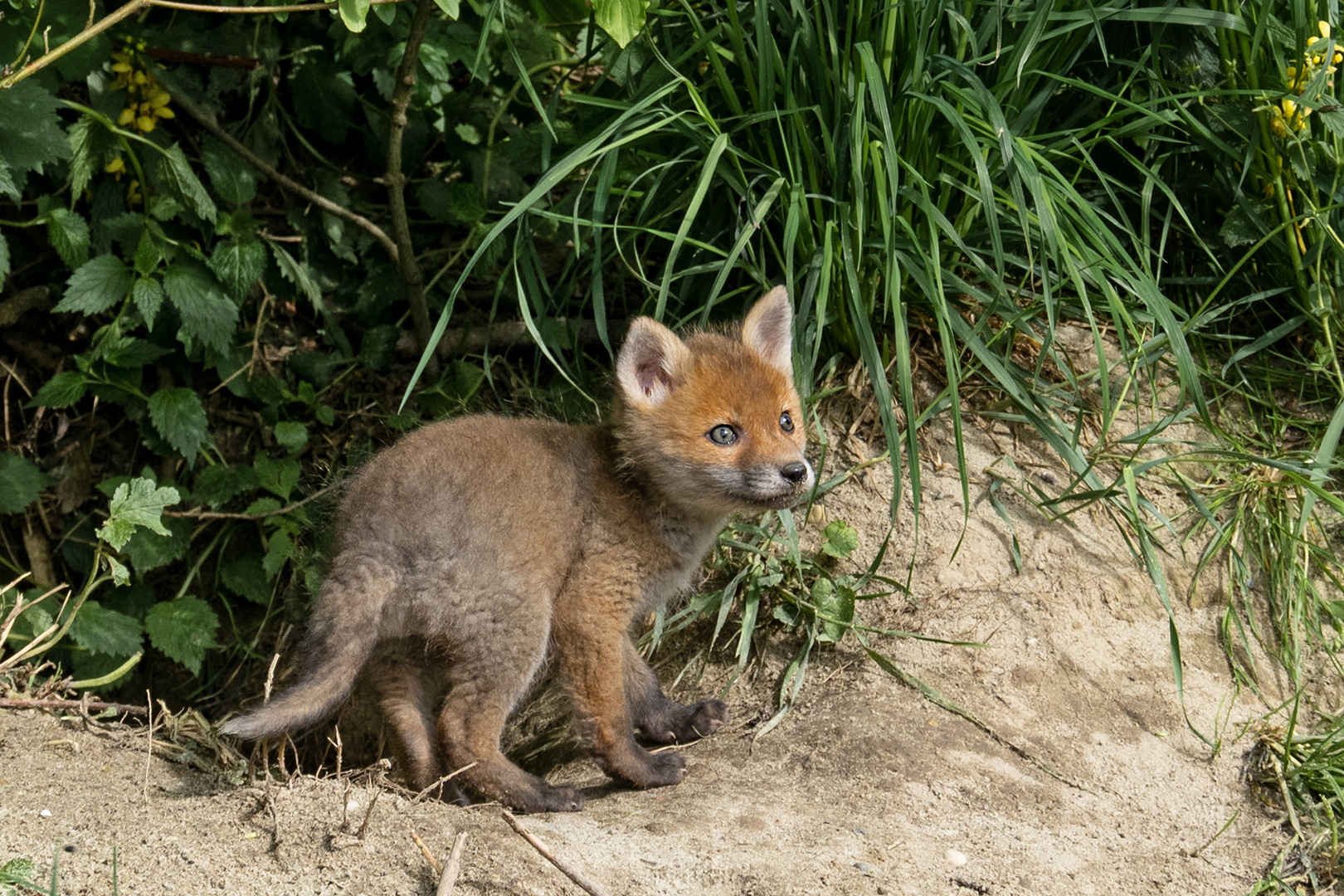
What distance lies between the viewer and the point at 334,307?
173 inches

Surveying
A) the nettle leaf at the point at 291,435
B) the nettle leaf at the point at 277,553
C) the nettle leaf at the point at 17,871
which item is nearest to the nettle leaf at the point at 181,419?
the nettle leaf at the point at 291,435

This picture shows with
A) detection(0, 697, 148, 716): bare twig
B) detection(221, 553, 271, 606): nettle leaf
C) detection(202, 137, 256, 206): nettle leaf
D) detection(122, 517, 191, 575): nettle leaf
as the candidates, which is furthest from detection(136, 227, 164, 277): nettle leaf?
detection(0, 697, 148, 716): bare twig

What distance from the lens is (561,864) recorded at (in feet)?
7.31

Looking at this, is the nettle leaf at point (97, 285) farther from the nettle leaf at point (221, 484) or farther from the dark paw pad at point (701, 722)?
the dark paw pad at point (701, 722)

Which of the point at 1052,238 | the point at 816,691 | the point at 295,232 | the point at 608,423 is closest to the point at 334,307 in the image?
the point at 295,232

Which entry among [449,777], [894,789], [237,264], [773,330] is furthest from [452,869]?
[237,264]

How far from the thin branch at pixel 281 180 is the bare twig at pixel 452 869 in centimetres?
244

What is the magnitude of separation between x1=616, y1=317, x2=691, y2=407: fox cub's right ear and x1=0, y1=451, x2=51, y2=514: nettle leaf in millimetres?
2181

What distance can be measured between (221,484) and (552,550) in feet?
5.31

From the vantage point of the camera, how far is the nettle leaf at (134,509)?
293cm

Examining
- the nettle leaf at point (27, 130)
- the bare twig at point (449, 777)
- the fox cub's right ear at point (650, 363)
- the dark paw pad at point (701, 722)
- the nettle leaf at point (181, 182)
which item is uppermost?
the nettle leaf at point (27, 130)

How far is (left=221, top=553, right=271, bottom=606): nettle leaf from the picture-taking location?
157 inches

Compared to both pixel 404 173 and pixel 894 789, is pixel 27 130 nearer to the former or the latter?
pixel 404 173

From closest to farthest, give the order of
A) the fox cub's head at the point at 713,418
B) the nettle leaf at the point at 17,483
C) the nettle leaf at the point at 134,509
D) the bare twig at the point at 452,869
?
1. the bare twig at the point at 452,869
2. the nettle leaf at the point at 134,509
3. the fox cub's head at the point at 713,418
4. the nettle leaf at the point at 17,483
